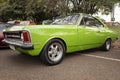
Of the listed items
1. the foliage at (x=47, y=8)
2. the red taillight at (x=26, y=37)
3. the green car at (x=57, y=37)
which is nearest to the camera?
the red taillight at (x=26, y=37)

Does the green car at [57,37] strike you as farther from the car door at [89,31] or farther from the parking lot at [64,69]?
the parking lot at [64,69]

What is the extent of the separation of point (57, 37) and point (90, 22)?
1847 millimetres

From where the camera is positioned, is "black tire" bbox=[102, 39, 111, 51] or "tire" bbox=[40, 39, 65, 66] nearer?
"tire" bbox=[40, 39, 65, 66]

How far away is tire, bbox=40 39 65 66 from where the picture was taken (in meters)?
4.72

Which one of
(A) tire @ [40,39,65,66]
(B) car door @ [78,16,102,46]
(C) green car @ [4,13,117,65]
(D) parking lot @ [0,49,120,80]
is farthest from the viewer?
(B) car door @ [78,16,102,46]

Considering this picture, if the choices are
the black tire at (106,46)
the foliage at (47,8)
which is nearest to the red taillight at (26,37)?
the black tire at (106,46)

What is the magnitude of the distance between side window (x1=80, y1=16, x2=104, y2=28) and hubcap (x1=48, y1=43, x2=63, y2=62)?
133 centimetres

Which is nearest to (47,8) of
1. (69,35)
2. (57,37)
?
(69,35)

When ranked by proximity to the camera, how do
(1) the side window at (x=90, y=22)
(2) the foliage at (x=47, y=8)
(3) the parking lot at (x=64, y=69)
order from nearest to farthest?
(3) the parking lot at (x=64, y=69)
(1) the side window at (x=90, y=22)
(2) the foliage at (x=47, y=8)

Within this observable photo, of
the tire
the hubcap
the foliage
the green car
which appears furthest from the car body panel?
the foliage

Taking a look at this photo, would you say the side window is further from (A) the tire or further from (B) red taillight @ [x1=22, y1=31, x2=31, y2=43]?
(B) red taillight @ [x1=22, y1=31, x2=31, y2=43]

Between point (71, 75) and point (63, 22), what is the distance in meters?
2.32

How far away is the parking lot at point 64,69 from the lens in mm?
4043

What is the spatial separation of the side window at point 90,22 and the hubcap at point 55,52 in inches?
52.4
